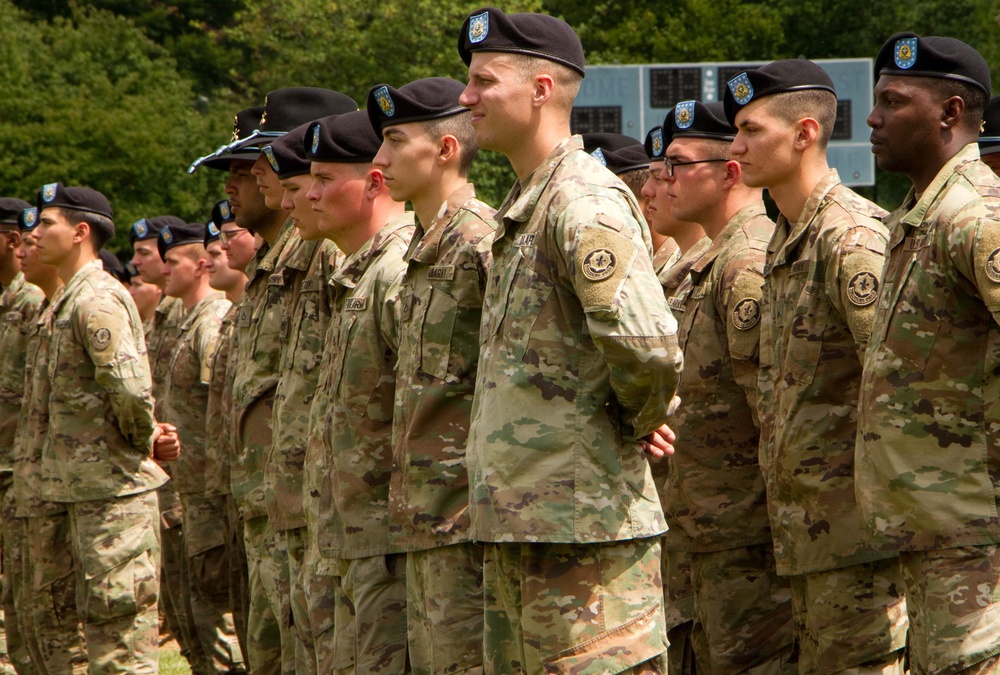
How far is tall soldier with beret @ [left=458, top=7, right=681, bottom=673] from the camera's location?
14.0 ft

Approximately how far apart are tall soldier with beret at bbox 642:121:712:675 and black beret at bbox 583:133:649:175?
73 cm

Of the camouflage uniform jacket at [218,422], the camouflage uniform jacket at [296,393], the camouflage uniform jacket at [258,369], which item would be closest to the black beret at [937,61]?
the camouflage uniform jacket at [296,393]

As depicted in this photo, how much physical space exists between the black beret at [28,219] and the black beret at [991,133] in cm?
614

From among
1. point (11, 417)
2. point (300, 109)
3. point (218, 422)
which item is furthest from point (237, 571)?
point (300, 109)

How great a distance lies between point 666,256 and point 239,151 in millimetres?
2278

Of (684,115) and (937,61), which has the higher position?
(937,61)

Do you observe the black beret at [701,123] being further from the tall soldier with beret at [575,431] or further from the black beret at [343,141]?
the tall soldier with beret at [575,431]

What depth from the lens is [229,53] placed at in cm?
3291

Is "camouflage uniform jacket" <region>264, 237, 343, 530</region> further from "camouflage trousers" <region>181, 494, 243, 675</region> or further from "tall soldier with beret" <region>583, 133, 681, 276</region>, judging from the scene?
"camouflage trousers" <region>181, 494, 243, 675</region>

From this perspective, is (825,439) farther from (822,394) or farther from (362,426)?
(362,426)

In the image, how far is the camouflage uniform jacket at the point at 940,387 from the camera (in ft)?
14.7

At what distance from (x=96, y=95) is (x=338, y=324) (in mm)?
21427

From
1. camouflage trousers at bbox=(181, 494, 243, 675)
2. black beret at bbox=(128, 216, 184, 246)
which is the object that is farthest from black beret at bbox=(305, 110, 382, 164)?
black beret at bbox=(128, 216, 184, 246)

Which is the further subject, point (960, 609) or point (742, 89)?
point (742, 89)
